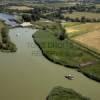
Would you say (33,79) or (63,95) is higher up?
(63,95)

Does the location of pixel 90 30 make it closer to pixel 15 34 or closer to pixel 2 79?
pixel 15 34

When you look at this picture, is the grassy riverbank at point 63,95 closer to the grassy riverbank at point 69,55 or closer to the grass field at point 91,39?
the grassy riverbank at point 69,55

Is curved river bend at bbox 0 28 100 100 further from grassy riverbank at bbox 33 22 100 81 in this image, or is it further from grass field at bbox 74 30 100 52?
grass field at bbox 74 30 100 52

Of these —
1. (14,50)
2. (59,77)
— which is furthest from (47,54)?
(59,77)

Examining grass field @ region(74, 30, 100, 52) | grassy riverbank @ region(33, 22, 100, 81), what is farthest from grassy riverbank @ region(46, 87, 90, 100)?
grass field @ region(74, 30, 100, 52)

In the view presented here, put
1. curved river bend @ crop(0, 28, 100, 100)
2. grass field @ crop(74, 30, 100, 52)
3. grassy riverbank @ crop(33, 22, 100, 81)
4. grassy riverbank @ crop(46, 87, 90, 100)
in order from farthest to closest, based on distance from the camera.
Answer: grass field @ crop(74, 30, 100, 52), grassy riverbank @ crop(33, 22, 100, 81), curved river bend @ crop(0, 28, 100, 100), grassy riverbank @ crop(46, 87, 90, 100)

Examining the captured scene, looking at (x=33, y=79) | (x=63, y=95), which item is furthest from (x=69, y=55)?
(x=63, y=95)

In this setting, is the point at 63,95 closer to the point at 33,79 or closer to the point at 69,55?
the point at 33,79
